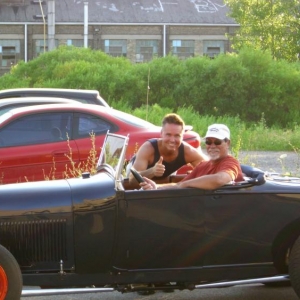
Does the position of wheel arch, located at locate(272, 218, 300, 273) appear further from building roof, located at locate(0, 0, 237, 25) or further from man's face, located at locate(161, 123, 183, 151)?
building roof, located at locate(0, 0, 237, 25)

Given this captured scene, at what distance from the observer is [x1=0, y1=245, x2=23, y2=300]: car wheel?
6.03m

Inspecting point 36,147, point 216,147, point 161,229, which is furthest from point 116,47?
point 161,229

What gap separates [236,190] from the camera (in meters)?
6.65

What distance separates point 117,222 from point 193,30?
180ft

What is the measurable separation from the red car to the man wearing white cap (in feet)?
15.3

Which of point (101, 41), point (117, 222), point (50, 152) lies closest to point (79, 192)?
point (117, 222)

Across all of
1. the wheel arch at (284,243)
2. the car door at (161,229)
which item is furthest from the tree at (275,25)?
the car door at (161,229)

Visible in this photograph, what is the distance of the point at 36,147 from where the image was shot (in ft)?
38.7

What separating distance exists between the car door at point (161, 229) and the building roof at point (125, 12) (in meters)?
52.3

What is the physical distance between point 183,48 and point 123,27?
13.7ft

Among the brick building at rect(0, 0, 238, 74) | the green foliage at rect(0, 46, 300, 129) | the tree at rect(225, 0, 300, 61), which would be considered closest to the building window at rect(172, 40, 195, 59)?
the brick building at rect(0, 0, 238, 74)

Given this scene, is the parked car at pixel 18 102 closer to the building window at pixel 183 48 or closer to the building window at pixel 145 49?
the building window at pixel 145 49

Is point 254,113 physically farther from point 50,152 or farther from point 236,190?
point 236,190

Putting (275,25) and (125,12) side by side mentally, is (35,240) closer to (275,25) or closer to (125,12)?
(275,25)
